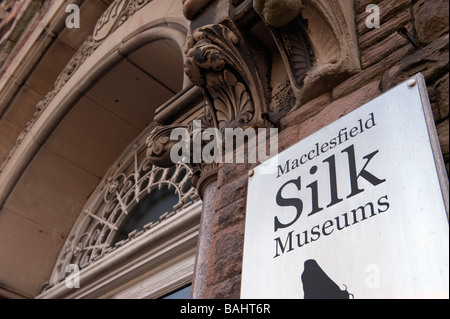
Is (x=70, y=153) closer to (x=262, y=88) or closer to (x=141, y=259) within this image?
(x=141, y=259)

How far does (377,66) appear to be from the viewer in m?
2.07

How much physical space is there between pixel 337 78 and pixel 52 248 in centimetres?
394

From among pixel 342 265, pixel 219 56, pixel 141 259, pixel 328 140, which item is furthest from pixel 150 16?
pixel 342 265

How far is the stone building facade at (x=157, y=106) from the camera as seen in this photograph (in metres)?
2.12

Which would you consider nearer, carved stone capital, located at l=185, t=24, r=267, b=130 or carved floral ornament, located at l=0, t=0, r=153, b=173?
carved stone capital, located at l=185, t=24, r=267, b=130

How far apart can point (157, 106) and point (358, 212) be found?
12.6ft

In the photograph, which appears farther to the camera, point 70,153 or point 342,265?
point 70,153

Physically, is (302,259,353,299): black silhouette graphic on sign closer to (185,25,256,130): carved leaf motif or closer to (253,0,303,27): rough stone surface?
(185,25,256,130): carved leaf motif

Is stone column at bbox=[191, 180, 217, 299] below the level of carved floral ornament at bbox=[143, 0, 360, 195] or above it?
below

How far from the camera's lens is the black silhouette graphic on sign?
1.55 meters

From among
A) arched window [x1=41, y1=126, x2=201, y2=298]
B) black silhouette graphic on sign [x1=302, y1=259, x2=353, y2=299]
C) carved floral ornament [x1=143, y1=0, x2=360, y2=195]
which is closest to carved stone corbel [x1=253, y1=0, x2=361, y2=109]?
carved floral ornament [x1=143, y1=0, x2=360, y2=195]

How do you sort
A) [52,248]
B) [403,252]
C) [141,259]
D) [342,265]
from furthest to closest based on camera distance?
[52,248]
[141,259]
[342,265]
[403,252]

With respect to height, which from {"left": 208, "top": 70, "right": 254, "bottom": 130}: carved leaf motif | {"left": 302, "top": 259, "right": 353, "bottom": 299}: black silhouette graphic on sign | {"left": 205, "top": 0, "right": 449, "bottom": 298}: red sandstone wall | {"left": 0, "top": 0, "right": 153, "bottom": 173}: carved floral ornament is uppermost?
{"left": 0, "top": 0, "right": 153, "bottom": 173}: carved floral ornament

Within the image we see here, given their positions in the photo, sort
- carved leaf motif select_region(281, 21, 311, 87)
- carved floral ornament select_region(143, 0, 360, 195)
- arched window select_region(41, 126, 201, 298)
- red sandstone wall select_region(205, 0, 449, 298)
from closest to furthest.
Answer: red sandstone wall select_region(205, 0, 449, 298) → carved floral ornament select_region(143, 0, 360, 195) → carved leaf motif select_region(281, 21, 311, 87) → arched window select_region(41, 126, 201, 298)
